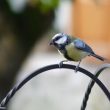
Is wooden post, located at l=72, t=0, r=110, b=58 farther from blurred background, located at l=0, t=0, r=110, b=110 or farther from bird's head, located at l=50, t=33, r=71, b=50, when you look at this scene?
bird's head, located at l=50, t=33, r=71, b=50

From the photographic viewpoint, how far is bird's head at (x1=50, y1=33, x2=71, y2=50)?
299 cm

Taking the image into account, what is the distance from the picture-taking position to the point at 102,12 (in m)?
Answer: 8.77

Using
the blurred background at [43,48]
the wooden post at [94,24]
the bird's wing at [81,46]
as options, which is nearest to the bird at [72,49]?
the bird's wing at [81,46]

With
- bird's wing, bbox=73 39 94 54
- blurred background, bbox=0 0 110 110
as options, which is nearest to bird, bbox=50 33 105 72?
bird's wing, bbox=73 39 94 54

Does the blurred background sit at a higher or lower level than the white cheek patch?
lower

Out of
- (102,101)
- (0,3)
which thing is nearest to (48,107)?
(102,101)

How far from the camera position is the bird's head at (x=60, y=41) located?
2986mm

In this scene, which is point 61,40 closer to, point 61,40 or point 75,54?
point 61,40

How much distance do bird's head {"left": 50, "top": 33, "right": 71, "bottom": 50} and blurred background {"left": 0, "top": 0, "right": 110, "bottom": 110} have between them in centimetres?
341

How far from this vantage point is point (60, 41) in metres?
3.01

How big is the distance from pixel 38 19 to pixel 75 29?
885 mm

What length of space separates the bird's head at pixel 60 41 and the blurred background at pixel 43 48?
341 centimetres

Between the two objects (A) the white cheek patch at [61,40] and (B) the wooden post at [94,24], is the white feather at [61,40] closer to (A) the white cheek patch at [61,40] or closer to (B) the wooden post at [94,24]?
(A) the white cheek patch at [61,40]

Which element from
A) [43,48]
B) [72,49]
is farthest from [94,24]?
[72,49]
